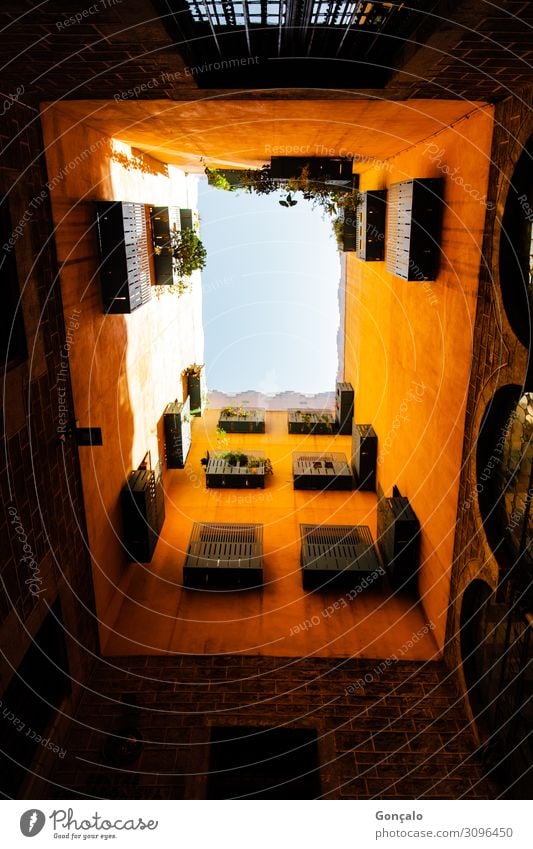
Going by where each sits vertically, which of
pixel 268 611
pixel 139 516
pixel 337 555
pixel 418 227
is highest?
pixel 418 227

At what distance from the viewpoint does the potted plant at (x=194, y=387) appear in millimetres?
19719

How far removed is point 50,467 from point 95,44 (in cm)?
519

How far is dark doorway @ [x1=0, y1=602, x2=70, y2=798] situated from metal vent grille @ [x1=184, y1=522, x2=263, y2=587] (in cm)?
377

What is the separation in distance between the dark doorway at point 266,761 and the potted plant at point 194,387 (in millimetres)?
12774

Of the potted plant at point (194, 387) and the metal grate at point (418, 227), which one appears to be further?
the potted plant at point (194, 387)

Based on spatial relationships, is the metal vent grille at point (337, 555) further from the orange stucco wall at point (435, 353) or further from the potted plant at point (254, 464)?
the potted plant at point (254, 464)

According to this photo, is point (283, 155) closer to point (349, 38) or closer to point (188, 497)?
point (349, 38)

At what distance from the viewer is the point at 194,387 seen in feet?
65.2

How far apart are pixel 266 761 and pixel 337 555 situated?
462 centimetres

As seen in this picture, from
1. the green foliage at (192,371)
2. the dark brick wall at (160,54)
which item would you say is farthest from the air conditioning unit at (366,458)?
the dark brick wall at (160,54)

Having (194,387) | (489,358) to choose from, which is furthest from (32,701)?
(194,387)

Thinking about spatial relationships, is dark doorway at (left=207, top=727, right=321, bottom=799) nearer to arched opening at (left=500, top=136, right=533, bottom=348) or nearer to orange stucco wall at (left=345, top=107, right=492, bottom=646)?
orange stucco wall at (left=345, top=107, right=492, bottom=646)

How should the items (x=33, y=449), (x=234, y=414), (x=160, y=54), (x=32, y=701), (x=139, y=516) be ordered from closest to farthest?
1. (x=160, y=54)
2. (x=33, y=449)
3. (x=32, y=701)
4. (x=139, y=516)
5. (x=234, y=414)

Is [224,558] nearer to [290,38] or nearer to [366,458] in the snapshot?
[366,458]
